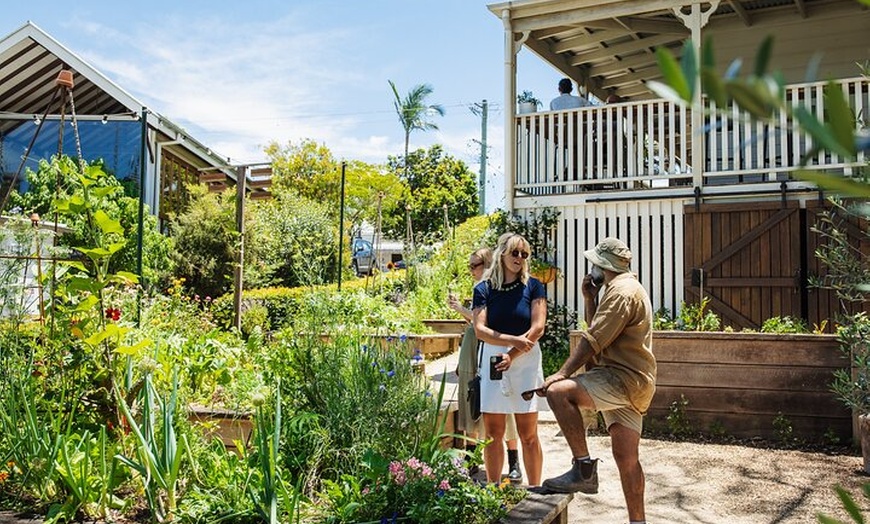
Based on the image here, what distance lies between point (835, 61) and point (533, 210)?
4.75m

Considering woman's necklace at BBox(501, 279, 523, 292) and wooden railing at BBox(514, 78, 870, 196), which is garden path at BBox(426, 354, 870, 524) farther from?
wooden railing at BBox(514, 78, 870, 196)

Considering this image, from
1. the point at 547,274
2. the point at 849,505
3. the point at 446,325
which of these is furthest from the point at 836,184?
the point at 446,325

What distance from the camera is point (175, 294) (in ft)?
25.4

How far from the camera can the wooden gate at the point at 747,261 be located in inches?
330

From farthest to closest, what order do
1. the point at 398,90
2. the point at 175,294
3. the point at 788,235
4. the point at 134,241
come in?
the point at 398,90
the point at 134,241
the point at 788,235
the point at 175,294

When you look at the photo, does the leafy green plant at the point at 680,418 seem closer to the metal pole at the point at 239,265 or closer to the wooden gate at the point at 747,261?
the wooden gate at the point at 747,261

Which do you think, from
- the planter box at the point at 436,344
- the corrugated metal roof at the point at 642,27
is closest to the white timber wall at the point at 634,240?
the planter box at the point at 436,344

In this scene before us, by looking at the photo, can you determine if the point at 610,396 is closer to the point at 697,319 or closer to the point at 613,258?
the point at 613,258

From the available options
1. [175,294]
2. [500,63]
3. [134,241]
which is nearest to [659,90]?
[175,294]

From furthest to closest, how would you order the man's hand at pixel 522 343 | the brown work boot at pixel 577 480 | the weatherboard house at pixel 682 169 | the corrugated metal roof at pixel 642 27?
the corrugated metal roof at pixel 642 27
the weatherboard house at pixel 682 169
the man's hand at pixel 522 343
the brown work boot at pixel 577 480

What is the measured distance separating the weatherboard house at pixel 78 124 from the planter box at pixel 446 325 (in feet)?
24.9

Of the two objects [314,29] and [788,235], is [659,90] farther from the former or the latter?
[314,29]

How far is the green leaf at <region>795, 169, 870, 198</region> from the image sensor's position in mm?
448

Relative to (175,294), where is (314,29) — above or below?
above
